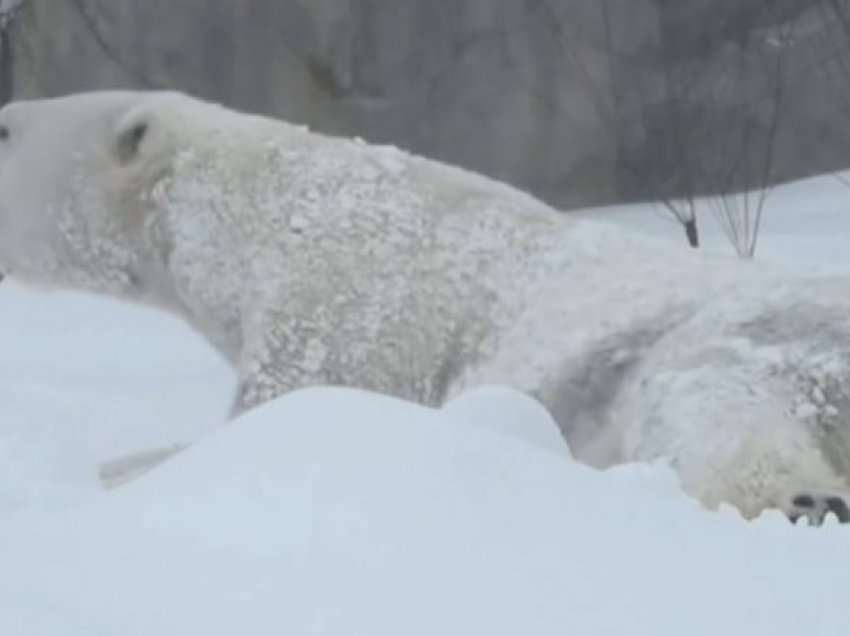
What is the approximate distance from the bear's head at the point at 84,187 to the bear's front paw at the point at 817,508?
169cm

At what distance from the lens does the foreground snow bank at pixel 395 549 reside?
1810mm

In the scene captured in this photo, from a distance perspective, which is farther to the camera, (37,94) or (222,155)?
(37,94)

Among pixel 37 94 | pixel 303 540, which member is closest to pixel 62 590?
pixel 303 540

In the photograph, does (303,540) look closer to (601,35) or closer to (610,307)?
(610,307)

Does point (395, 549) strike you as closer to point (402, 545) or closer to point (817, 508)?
point (402, 545)

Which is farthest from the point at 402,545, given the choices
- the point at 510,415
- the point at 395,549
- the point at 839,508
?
the point at 839,508

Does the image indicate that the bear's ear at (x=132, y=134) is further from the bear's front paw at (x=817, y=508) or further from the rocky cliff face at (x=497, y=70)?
the rocky cliff face at (x=497, y=70)

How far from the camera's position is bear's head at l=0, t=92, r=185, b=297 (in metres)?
4.27

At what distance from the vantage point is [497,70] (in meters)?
11.4

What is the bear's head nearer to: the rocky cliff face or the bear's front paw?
the bear's front paw

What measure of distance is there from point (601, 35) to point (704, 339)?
8282mm

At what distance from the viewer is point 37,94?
36.3 ft

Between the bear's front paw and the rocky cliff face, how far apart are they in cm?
821

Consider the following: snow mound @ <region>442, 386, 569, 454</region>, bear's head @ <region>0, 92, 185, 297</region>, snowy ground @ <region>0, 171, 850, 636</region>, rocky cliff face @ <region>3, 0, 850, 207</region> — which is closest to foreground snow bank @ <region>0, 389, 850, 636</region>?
snowy ground @ <region>0, 171, 850, 636</region>
